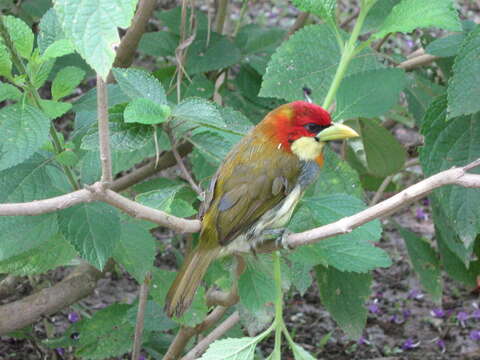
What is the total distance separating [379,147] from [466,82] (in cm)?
65

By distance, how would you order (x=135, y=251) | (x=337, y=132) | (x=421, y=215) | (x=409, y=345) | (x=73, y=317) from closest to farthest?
(x=337, y=132)
(x=135, y=251)
(x=73, y=317)
(x=409, y=345)
(x=421, y=215)

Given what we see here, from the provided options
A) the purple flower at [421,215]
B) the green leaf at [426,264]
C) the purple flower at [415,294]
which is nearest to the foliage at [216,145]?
the green leaf at [426,264]

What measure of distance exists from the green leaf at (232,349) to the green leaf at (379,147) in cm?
107

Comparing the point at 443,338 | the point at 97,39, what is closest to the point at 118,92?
the point at 97,39

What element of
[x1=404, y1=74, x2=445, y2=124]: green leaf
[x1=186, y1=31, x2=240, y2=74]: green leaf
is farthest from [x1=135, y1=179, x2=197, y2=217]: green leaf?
[x1=404, y1=74, x2=445, y2=124]: green leaf

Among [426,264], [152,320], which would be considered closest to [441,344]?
[426,264]

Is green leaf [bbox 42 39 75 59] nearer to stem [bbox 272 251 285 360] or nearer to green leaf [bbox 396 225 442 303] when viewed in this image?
stem [bbox 272 251 285 360]

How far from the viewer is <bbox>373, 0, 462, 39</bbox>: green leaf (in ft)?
6.19

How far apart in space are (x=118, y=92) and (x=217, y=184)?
1.26 ft

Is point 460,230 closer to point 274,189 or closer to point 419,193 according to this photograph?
point 274,189

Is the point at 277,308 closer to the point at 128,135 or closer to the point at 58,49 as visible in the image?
the point at 128,135

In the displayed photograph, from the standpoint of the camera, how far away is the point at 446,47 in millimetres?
2301

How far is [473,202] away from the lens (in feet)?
7.27

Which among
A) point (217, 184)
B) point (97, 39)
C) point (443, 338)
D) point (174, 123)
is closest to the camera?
point (97, 39)
